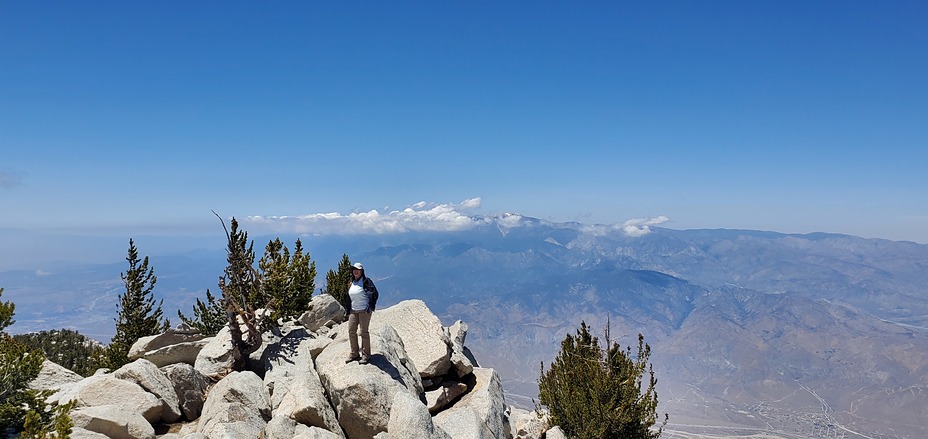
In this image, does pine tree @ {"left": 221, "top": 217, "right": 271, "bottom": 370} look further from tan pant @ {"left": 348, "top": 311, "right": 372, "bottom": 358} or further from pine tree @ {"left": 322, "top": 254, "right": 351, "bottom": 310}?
pine tree @ {"left": 322, "top": 254, "right": 351, "bottom": 310}

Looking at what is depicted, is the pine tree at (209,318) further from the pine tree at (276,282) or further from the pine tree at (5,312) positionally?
the pine tree at (5,312)

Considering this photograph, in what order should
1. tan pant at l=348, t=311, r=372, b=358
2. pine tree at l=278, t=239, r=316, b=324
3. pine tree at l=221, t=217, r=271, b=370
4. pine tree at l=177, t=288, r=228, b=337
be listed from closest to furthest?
1. tan pant at l=348, t=311, r=372, b=358
2. pine tree at l=221, t=217, r=271, b=370
3. pine tree at l=278, t=239, r=316, b=324
4. pine tree at l=177, t=288, r=228, b=337

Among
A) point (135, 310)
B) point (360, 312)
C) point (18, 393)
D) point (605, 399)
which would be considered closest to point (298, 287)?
point (360, 312)

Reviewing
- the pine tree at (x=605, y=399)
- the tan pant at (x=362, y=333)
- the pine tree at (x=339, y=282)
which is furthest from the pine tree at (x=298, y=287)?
the pine tree at (x=605, y=399)

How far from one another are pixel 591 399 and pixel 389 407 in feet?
42.2

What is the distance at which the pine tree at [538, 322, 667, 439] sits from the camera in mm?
24391

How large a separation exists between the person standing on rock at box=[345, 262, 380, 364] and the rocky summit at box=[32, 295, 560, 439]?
0.43 meters

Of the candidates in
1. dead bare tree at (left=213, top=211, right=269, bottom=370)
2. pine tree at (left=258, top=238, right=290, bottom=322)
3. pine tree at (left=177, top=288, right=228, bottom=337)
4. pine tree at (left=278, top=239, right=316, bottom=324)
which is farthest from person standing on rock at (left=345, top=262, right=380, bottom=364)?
pine tree at (left=177, top=288, right=228, bottom=337)

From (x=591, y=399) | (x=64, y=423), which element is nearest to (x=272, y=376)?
(x=64, y=423)

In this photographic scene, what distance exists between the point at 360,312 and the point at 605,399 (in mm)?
14205

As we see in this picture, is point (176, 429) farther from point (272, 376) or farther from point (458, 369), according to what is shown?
point (458, 369)

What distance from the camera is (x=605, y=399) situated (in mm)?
25016

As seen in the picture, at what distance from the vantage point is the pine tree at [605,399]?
960 inches

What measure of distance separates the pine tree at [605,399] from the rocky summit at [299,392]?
199 centimetres
